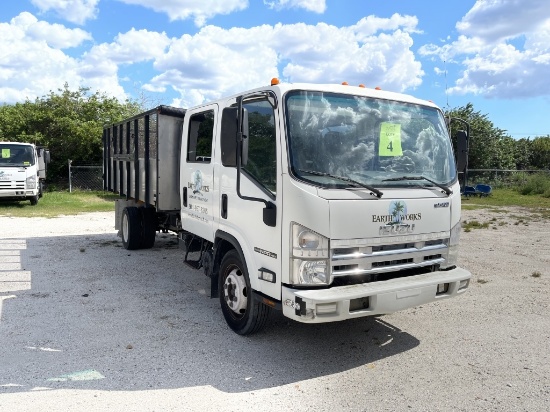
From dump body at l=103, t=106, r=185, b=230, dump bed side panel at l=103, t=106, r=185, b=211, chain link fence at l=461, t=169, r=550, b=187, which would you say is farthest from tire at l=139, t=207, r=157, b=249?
chain link fence at l=461, t=169, r=550, b=187

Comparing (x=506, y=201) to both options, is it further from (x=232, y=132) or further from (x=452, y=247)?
(x=232, y=132)

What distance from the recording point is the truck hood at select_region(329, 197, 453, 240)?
13.5ft

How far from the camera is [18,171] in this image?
1652cm

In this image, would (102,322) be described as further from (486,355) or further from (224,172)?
(486,355)

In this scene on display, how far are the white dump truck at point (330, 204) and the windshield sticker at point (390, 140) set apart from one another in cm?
1

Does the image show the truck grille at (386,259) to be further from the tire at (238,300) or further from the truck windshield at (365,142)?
the tire at (238,300)

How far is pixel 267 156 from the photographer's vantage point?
4.45 metres

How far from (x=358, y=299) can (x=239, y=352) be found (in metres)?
1.35

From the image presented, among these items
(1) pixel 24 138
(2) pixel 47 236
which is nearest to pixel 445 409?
(2) pixel 47 236

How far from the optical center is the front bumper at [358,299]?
13.1ft

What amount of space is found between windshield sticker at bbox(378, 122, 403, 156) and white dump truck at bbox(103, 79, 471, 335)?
1 cm

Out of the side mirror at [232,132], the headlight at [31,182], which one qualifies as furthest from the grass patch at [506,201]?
the side mirror at [232,132]

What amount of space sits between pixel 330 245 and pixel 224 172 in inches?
64.9

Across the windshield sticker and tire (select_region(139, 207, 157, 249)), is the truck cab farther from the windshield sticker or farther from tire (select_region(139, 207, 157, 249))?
tire (select_region(139, 207, 157, 249))
